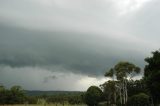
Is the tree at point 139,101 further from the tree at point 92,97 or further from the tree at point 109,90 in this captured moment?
the tree at point 92,97

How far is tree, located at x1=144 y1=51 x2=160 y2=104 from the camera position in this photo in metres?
56.0

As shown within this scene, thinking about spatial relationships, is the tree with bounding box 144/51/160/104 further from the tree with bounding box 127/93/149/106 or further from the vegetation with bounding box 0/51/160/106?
the tree with bounding box 127/93/149/106

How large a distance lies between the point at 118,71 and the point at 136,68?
507 cm

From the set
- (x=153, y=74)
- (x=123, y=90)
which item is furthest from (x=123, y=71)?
(x=153, y=74)

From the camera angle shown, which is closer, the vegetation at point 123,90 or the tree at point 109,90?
the vegetation at point 123,90

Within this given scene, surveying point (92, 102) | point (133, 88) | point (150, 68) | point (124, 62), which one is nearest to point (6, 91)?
point (92, 102)

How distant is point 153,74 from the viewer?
186ft

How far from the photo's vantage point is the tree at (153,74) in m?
56.0

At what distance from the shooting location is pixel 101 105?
361ft

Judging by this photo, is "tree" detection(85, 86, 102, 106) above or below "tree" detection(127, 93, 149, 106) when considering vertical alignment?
above

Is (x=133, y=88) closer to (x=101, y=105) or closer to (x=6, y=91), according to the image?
(x=101, y=105)

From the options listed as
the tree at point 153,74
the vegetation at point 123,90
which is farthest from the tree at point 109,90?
the tree at point 153,74

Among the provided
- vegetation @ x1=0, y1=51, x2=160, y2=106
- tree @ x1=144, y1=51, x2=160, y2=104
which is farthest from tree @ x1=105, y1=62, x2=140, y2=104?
tree @ x1=144, y1=51, x2=160, y2=104

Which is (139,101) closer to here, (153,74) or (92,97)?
(92,97)
